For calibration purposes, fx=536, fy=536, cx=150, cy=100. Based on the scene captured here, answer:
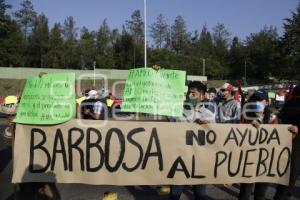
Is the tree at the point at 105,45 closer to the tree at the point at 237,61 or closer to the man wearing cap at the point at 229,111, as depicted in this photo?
the tree at the point at 237,61

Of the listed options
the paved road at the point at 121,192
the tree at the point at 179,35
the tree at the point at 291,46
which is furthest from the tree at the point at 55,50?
the paved road at the point at 121,192

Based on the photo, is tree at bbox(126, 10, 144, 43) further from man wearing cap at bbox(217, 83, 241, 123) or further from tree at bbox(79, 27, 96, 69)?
man wearing cap at bbox(217, 83, 241, 123)

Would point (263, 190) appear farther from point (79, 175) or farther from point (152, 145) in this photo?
point (79, 175)

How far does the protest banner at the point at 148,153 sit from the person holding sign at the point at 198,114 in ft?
0.40

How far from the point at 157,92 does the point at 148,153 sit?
84 centimetres

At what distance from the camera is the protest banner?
5.70 meters

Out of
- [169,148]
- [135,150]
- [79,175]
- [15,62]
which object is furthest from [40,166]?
[15,62]

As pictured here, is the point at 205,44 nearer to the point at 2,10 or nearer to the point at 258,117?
the point at 2,10

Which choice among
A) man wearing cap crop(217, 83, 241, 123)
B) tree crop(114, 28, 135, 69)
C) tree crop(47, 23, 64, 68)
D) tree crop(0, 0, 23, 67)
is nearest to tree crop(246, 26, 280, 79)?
tree crop(114, 28, 135, 69)

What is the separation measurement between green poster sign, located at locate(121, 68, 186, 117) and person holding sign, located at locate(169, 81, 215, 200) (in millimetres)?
157

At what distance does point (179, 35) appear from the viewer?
11600 cm

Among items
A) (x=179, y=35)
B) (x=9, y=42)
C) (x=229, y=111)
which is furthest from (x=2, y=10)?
(x=229, y=111)

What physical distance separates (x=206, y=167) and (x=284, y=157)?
100 cm

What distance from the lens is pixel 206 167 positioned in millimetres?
6035
